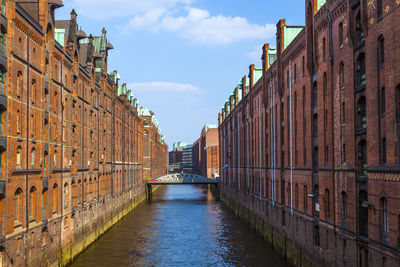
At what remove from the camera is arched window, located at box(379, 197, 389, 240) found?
19130 mm

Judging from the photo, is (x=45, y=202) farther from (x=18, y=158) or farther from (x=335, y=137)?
(x=335, y=137)

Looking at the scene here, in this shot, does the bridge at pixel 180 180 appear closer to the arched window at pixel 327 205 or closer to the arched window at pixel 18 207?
the arched window at pixel 327 205

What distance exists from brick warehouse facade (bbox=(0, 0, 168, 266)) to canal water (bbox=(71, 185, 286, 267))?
89.6 inches

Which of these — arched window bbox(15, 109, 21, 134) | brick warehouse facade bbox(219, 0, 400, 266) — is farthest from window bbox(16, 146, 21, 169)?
brick warehouse facade bbox(219, 0, 400, 266)

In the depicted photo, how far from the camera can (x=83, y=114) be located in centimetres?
4031

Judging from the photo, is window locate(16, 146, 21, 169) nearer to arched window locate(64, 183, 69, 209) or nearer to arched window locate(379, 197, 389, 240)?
arched window locate(64, 183, 69, 209)

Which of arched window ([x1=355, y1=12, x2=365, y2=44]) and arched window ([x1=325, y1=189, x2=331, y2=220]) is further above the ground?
arched window ([x1=355, y1=12, x2=365, y2=44])

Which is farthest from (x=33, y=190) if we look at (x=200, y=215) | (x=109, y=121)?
(x=200, y=215)

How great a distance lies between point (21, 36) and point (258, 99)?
32.2m

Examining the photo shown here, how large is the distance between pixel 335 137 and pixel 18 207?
17.3 m

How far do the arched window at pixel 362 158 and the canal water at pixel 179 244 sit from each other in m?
14.2

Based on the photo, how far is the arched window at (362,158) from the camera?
72.1 ft

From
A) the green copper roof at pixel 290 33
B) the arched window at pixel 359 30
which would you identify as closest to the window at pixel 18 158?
the arched window at pixel 359 30

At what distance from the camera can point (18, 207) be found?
2359cm
